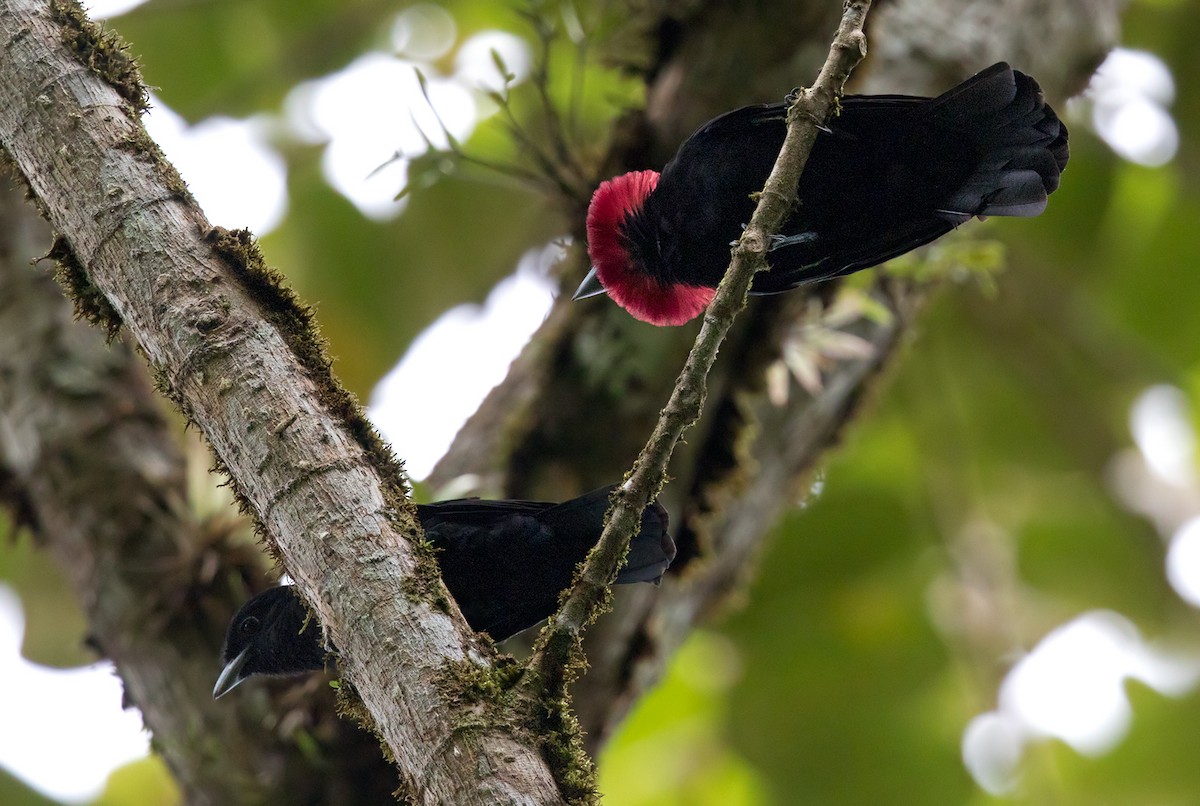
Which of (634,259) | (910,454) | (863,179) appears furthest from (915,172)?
(910,454)

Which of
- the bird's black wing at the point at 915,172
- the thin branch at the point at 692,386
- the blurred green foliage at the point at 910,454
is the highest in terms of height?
the blurred green foliage at the point at 910,454

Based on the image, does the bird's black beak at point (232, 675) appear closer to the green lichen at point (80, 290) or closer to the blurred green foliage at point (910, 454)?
the green lichen at point (80, 290)

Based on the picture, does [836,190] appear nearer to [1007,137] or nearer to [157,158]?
[1007,137]

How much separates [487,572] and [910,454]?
3959 mm

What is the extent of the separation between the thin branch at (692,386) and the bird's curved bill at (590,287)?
1.39 metres

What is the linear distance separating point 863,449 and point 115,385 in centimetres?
424

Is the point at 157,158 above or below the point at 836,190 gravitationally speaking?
below

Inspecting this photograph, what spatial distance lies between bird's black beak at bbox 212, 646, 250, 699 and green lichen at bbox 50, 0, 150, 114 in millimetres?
1716

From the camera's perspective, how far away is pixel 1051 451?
7.03 m

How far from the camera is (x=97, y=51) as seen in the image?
7.85 ft

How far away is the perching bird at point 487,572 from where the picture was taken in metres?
3.42

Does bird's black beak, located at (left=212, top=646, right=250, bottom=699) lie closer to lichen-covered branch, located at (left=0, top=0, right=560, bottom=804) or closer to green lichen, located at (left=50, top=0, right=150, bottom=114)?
lichen-covered branch, located at (left=0, top=0, right=560, bottom=804)

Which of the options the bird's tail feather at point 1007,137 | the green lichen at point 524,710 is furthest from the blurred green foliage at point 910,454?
the green lichen at point 524,710

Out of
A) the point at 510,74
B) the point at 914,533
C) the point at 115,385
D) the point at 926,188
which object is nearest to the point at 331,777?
the point at 115,385
